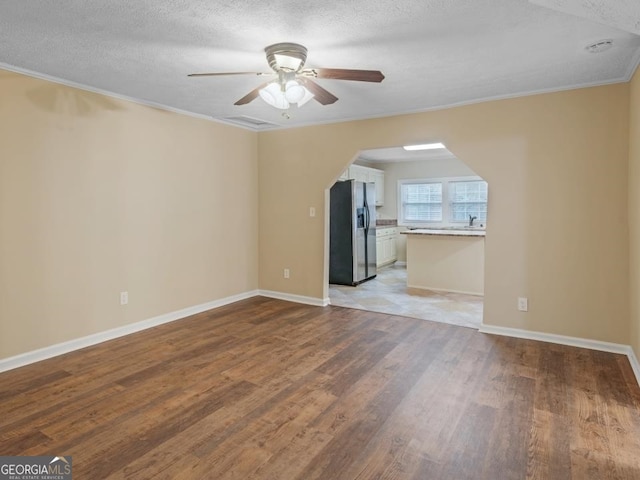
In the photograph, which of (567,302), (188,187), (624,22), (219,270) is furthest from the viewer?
(219,270)

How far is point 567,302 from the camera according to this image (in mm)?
3652

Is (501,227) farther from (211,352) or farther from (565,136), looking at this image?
(211,352)

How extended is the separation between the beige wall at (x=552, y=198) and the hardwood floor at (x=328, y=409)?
1.22 ft

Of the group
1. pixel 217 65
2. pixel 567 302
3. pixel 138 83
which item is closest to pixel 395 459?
pixel 567 302

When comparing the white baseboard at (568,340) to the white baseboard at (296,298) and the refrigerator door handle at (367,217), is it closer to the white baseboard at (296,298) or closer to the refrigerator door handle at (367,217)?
the white baseboard at (296,298)

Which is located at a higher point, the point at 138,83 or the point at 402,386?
the point at 138,83

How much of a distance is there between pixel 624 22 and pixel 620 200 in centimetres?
217

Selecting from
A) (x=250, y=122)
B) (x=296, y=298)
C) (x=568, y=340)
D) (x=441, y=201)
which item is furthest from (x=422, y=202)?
(x=568, y=340)

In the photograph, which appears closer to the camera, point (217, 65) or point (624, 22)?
point (624, 22)

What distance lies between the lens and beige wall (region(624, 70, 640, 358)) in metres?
2.95

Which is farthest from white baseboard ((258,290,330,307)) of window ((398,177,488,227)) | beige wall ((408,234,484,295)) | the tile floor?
window ((398,177,488,227))

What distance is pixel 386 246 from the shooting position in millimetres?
8078

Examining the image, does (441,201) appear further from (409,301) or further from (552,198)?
(552,198)

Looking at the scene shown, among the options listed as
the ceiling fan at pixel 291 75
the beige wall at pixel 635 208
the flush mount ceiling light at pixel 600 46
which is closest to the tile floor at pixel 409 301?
the beige wall at pixel 635 208
